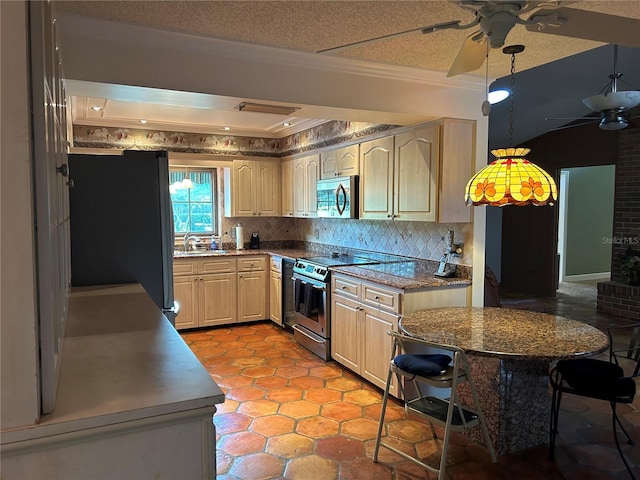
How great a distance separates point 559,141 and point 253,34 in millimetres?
6377

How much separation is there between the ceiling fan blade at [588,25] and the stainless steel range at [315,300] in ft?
9.15

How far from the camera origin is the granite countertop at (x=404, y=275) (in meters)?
3.38

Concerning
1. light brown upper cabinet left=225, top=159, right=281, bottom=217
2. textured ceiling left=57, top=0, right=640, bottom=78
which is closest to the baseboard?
Answer: light brown upper cabinet left=225, top=159, right=281, bottom=217

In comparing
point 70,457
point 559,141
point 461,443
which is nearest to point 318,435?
point 461,443

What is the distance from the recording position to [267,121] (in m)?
5.29

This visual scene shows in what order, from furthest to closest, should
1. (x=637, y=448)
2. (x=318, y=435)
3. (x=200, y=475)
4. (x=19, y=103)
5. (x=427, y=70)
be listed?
(x=427, y=70) < (x=318, y=435) < (x=637, y=448) < (x=200, y=475) < (x=19, y=103)

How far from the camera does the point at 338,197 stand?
4574mm

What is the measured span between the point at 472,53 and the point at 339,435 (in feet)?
7.67

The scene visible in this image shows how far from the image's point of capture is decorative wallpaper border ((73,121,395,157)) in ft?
16.3

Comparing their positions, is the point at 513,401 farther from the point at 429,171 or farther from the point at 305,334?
the point at 305,334

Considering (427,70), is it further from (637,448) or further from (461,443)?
(637,448)

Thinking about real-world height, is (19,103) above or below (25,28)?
below

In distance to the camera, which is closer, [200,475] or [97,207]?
[200,475]

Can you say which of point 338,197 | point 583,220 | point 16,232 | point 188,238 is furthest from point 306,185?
point 583,220
